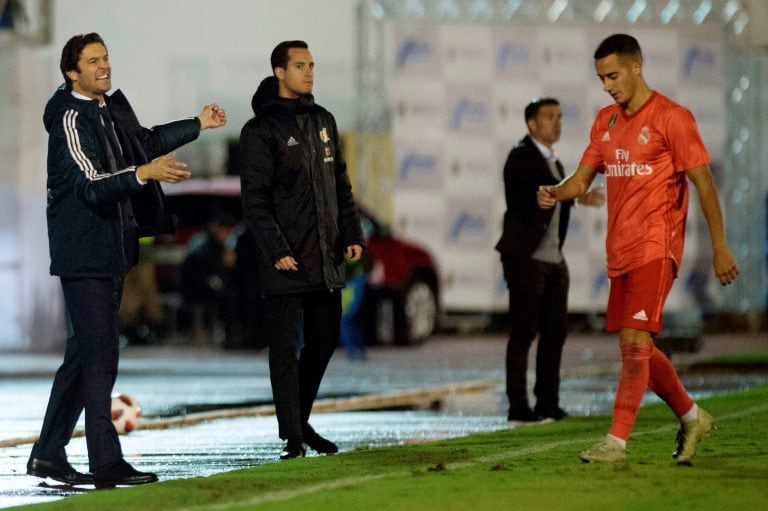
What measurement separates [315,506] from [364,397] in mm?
6752

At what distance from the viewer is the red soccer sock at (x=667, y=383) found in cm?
798

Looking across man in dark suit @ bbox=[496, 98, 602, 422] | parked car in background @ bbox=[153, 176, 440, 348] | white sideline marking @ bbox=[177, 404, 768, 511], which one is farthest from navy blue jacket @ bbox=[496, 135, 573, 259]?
parked car in background @ bbox=[153, 176, 440, 348]

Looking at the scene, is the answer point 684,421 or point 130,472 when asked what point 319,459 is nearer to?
point 130,472

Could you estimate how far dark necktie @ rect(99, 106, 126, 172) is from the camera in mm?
7879

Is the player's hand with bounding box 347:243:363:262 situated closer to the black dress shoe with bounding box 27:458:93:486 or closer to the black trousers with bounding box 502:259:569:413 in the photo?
the black dress shoe with bounding box 27:458:93:486

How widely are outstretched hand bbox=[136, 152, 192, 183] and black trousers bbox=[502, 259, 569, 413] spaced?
377cm

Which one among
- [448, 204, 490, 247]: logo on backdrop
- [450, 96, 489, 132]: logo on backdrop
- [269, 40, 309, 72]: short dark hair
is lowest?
[448, 204, 490, 247]: logo on backdrop

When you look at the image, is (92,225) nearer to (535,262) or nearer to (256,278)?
(535,262)

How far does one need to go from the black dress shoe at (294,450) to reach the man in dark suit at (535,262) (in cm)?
258

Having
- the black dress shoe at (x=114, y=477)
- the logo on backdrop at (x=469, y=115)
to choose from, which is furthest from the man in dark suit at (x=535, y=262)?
the logo on backdrop at (x=469, y=115)

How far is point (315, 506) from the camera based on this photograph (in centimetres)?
659

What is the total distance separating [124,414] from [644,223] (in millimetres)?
4169

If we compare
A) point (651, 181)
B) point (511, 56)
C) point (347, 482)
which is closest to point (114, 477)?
point (347, 482)

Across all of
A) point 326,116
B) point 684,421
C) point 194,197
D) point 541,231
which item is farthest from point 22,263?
point 684,421
